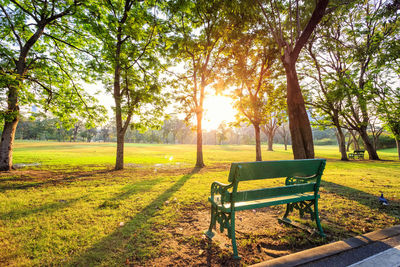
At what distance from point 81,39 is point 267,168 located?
12.6 m

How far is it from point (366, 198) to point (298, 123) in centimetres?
358

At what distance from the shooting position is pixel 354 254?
2.40 meters

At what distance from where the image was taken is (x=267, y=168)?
2.73m

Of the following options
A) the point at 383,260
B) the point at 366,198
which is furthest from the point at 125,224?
Result: the point at 366,198

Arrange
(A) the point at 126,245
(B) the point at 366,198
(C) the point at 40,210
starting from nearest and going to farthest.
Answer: (A) the point at 126,245 → (C) the point at 40,210 → (B) the point at 366,198

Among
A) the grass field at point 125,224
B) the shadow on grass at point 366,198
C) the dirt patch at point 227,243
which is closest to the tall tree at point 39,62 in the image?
the grass field at point 125,224

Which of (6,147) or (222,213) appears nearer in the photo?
(222,213)

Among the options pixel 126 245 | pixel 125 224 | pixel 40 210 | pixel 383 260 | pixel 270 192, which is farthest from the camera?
pixel 40 210

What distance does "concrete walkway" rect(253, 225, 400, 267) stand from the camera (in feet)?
7.14

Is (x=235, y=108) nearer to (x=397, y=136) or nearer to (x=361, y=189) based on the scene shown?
(x=361, y=189)

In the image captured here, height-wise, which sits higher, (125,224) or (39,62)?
(39,62)

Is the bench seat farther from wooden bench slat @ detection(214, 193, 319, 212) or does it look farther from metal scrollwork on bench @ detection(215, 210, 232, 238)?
metal scrollwork on bench @ detection(215, 210, 232, 238)

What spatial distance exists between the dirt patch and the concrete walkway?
0.28 m

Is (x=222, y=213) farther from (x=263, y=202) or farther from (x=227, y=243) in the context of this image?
(x=263, y=202)
